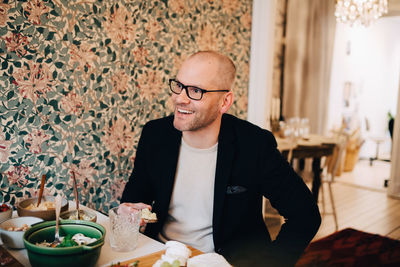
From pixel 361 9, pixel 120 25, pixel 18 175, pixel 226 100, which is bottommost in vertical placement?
pixel 18 175

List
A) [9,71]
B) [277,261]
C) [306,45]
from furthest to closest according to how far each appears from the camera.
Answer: [306,45] → [9,71] → [277,261]

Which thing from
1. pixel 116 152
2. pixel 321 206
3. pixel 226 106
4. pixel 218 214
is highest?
pixel 226 106

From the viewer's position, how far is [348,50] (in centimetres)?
724

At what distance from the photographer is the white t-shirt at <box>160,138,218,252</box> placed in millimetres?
1638

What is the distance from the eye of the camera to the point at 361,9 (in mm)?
4020

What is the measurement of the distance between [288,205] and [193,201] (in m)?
0.44

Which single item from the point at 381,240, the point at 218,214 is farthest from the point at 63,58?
the point at 381,240

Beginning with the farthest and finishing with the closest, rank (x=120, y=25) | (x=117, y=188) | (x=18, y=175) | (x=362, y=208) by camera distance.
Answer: (x=362, y=208) < (x=117, y=188) < (x=120, y=25) < (x=18, y=175)

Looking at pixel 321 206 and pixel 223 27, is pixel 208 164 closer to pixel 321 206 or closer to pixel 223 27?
pixel 223 27

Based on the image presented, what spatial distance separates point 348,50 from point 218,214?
673 cm

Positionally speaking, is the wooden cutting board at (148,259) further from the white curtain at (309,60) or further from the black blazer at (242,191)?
the white curtain at (309,60)

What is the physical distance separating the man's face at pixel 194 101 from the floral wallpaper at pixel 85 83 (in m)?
0.58

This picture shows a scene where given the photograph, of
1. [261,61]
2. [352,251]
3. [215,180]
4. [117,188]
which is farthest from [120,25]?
[352,251]

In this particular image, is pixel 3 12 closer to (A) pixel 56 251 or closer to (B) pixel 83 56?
(B) pixel 83 56
